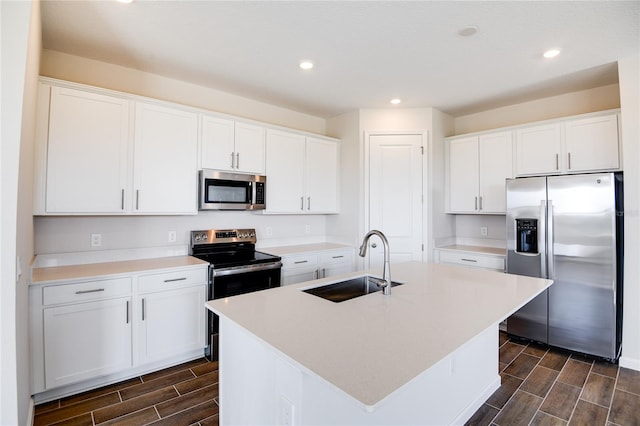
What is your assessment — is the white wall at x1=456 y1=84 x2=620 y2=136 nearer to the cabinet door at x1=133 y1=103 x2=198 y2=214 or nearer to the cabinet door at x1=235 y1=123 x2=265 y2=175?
the cabinet door at x1=235 y1=123 x2=265 y2=175

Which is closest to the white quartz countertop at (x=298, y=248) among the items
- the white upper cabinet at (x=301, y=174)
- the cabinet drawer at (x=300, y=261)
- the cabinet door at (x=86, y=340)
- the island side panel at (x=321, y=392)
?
the cabinet drawer at (x=300, y=261)

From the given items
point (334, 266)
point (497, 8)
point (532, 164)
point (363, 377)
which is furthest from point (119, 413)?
point (532, 164)

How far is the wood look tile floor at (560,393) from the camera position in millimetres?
2037

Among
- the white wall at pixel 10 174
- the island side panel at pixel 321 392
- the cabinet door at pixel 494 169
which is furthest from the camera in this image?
the cabinet door at pixel 494 169

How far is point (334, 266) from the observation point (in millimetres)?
3809

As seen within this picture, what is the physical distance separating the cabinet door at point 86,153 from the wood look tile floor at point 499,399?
138 centimetres

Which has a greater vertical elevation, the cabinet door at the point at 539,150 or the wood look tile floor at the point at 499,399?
the cabinet door at the point at 539,150

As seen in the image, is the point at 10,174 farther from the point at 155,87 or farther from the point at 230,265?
the point at 155,87

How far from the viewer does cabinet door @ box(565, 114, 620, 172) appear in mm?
2938

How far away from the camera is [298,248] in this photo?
3.83m

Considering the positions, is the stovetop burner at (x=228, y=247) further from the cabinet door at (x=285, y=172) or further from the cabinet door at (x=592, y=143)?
the cabinet door at (x=592, y=143)

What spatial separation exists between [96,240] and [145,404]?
1.43m

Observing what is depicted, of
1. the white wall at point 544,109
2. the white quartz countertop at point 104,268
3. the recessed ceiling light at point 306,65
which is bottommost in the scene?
the white quartz countertop at point 104,268

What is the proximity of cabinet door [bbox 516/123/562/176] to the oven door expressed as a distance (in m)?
2.94
